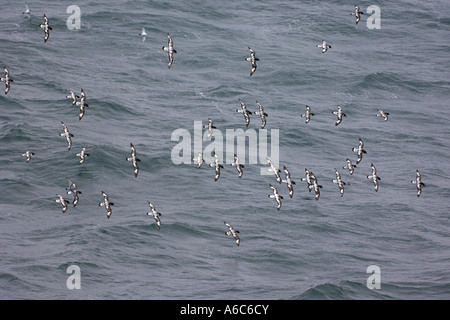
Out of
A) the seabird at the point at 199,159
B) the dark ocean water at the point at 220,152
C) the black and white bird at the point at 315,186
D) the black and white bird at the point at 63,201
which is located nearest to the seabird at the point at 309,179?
the black and white bird at the point at 315,186

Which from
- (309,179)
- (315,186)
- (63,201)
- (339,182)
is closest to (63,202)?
(63,201)

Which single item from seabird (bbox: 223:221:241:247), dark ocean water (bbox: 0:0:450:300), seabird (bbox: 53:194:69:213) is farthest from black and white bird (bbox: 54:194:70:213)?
seabird (bbox: 223:221:241:247)

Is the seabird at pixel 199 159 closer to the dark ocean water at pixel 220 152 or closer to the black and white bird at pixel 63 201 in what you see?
the dark ocean water at pixel 220 152

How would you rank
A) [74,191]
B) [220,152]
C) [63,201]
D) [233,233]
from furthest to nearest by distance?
[220,152] → [74,191] → [63,201] → [233,233]

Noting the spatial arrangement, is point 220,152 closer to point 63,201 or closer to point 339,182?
point 339,182

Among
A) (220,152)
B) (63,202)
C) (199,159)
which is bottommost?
(63,202)
